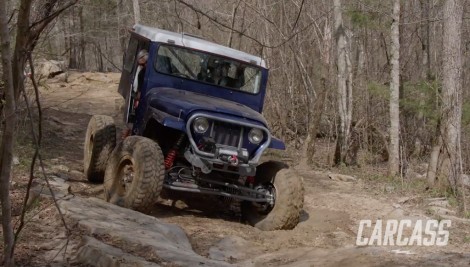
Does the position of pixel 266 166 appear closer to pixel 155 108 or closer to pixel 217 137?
pixel 217 137

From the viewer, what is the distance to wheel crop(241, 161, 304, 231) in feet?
23.3

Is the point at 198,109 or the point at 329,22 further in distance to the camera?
the point at 329,22

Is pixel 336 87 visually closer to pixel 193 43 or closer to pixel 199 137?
pixel 193 43

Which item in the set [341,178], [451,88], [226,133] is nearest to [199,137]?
A: [226,133]

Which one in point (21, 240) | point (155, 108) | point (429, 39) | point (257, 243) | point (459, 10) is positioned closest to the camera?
point (21, 240)

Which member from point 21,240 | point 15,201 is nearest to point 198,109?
point 15,201

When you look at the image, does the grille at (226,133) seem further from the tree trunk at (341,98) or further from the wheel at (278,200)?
the tree trunk at (341,98)

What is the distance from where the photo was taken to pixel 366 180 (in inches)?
451

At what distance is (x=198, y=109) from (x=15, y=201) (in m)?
2.10

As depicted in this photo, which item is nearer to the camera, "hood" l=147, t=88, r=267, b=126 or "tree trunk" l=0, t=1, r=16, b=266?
"tree trunk" l=0, t=1, r=16, b=266

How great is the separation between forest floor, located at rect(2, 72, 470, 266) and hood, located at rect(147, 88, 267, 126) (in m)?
1.21

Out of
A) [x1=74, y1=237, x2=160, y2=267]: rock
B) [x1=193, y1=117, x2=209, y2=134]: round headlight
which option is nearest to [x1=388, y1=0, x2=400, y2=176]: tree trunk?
[x1=193, y1=117, x2=209, y2=134]: round headlight

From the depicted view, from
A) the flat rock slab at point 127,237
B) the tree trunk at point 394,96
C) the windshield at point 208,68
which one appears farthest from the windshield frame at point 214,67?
the tree trunk at point 394,96

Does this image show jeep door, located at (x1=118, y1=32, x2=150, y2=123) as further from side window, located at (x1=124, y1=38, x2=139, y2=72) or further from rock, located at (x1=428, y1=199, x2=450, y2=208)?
rock, located at (x1=428, y1=199, x2=450, y2=208)
